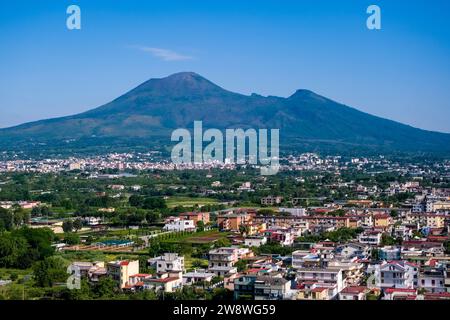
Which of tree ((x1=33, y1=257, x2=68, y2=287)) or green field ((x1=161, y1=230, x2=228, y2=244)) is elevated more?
tree ((x1=33, y1=257, x2=68, y2=287))

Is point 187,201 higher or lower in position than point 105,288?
lower

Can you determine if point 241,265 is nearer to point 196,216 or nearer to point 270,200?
point 196,216

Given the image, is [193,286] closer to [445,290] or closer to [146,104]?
[445,290]

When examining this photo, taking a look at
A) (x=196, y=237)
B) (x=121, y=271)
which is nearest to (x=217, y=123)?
(x=196, y=237)

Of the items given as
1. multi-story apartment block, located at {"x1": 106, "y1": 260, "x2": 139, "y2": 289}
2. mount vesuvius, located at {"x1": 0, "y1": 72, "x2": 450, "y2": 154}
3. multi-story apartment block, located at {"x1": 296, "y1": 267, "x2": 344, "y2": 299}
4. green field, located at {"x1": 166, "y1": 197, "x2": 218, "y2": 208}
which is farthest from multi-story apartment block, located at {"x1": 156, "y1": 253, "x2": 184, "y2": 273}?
mount vesuvius, located at {"x1": 0, "y1": 72, "x2": 450, "y2": 154}

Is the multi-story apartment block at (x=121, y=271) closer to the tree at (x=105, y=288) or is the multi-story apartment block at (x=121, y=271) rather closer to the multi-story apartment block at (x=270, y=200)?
the tree at (x=105, y=288)

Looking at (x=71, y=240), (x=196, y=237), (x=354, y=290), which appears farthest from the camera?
(x=196, y=237)

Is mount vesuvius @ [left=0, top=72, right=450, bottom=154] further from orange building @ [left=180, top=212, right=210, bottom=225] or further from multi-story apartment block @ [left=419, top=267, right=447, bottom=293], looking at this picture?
multi-story apartment block @ [left=419, top=267, right=447, bottom=293]
